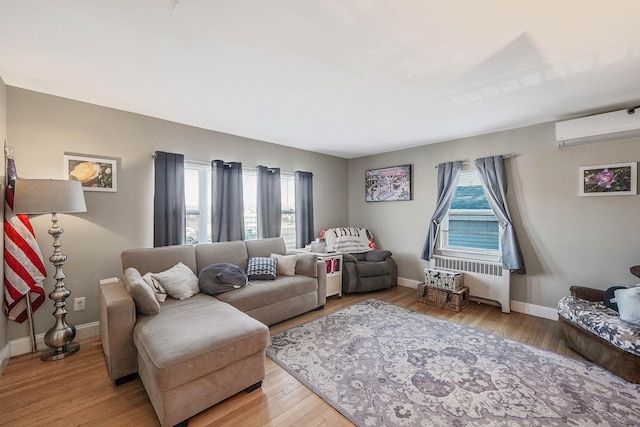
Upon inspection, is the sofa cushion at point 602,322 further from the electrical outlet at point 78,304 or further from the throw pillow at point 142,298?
the electrical outlet at point 78,304

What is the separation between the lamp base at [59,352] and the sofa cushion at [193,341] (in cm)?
101

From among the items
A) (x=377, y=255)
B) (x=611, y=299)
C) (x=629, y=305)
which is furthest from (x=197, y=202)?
(x=611, y=299)

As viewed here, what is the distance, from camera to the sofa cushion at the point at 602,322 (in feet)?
6.65

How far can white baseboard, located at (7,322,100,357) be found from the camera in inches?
93.0

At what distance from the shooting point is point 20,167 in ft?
7.95

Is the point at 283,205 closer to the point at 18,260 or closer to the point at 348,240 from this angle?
the point at 348,240

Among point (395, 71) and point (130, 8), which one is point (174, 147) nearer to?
point (130, 8)

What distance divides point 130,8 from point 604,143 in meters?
4.46

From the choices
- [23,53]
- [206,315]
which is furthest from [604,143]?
[23,53]

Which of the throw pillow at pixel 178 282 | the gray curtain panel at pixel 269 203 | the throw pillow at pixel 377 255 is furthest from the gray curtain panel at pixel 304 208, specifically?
the throw pillow at pixel 178 282

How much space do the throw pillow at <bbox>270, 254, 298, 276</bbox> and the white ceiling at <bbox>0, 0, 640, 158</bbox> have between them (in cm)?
176

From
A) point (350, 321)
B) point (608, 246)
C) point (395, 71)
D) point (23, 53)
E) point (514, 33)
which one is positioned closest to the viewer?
point (514, 33)

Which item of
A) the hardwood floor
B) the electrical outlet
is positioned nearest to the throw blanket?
the hardwood floor

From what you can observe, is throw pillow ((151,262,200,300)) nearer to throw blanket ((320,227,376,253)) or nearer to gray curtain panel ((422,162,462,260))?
throw blanket ((320,227,376,253))
